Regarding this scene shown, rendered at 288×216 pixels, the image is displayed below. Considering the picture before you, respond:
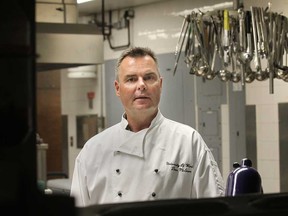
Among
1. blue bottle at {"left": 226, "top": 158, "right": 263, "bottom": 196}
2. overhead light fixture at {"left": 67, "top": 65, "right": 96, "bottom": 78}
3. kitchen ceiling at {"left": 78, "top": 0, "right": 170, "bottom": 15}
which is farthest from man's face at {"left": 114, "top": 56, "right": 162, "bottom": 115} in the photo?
overhead light fixture at {"left": 67, "top": 65, "right": 96, "bottom": 78}

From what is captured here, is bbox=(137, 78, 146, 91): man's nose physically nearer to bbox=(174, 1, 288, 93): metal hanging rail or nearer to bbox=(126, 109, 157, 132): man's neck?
bbox=(126, 109, 157, 132): man's neck

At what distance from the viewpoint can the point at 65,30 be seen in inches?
96.0

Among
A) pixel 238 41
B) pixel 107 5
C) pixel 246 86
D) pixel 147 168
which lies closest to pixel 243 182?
pixel 147 168

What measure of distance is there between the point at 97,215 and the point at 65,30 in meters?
2.13

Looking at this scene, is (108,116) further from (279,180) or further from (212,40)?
(212,40)

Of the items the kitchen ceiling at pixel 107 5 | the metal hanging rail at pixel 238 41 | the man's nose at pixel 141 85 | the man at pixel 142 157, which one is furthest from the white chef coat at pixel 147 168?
the kitchen ceiling at pixel 107 5

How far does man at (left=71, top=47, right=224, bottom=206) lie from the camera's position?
156 centimetres

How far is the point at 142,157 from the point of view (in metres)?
1.64

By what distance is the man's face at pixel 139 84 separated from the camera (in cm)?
A: 162

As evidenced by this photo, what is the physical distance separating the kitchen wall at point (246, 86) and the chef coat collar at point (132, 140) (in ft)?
7.10

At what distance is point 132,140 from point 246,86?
232 cm

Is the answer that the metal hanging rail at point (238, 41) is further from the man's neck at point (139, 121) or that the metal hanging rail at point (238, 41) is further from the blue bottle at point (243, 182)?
the blue bottle at point (243, 182)

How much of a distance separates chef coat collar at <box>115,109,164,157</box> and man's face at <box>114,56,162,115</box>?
0.21 feet

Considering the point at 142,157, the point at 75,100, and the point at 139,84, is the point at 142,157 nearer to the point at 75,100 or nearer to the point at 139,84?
the point at 139,84
